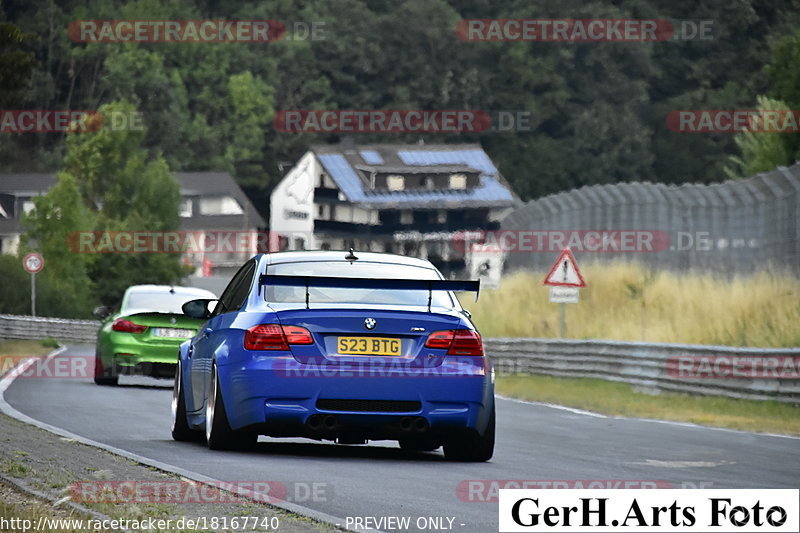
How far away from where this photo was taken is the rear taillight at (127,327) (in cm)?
2356

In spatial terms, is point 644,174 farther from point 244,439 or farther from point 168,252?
point 244,439

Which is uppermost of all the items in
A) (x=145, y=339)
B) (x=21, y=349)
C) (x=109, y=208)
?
(x=109, y=208)

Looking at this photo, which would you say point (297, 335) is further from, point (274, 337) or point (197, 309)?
point (197, 309)

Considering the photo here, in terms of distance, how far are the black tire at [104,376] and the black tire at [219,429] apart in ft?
37.4

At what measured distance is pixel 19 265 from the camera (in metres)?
71.0

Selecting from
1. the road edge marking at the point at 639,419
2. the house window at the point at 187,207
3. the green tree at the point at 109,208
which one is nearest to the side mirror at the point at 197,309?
the road edge marking at the point at 639,419

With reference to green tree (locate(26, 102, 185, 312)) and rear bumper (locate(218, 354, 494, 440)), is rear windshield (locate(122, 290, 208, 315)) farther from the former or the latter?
green tree (locate(26, 102, 185, 312))

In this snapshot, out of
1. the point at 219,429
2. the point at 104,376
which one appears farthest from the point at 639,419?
the point at 219,429

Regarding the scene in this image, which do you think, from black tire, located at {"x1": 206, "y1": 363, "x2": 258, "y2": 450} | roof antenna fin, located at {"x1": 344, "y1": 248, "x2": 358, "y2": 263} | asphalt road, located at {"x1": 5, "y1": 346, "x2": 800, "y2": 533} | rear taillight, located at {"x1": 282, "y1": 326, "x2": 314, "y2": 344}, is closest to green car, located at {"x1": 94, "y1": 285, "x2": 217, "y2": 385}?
asphalt road, located at {"x1": 5, "y1": 346, "x2": 800, "y2": 533}

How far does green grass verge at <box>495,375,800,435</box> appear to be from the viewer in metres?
20.7

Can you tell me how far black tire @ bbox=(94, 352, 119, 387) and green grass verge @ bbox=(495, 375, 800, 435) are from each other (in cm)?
598

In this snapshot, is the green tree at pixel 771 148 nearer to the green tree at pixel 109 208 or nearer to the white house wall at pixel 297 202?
the green tree at pixel 109 208

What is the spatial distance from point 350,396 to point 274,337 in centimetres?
63

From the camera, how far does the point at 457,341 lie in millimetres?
12469
